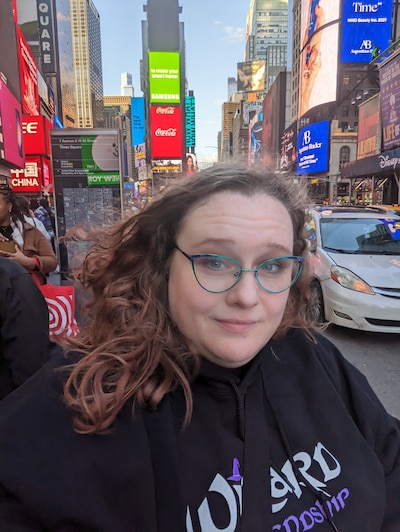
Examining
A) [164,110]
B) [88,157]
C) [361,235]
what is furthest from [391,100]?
[164,110]

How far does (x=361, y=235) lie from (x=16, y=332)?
5315mm

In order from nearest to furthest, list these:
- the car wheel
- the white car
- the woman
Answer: the woman, the white car, the car wheel

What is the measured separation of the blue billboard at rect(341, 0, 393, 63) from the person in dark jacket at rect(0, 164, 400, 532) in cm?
4787

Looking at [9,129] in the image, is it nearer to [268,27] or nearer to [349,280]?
[349,280]

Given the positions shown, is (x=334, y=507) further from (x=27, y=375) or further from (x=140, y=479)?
(x=27, y=375)

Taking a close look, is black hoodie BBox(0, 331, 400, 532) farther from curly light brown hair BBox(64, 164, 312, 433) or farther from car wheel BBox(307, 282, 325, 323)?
car wheel BBox(307, 282, 325, 323)

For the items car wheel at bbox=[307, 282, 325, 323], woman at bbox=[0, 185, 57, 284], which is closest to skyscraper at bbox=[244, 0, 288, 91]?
car wheel at bbox=[307, 282, 325, 323]

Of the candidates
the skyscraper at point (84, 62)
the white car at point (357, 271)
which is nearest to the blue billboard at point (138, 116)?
the skyscraper at point (84, 62)

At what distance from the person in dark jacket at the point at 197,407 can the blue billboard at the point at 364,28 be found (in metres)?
47.9

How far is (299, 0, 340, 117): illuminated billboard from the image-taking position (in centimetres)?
4138

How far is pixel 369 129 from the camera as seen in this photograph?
2517 cm

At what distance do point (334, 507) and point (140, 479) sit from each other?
2.03 feet

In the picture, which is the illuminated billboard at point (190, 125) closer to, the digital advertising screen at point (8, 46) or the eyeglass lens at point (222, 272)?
the digital advertising screen at point (8, 46)

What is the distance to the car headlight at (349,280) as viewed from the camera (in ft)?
15.7
